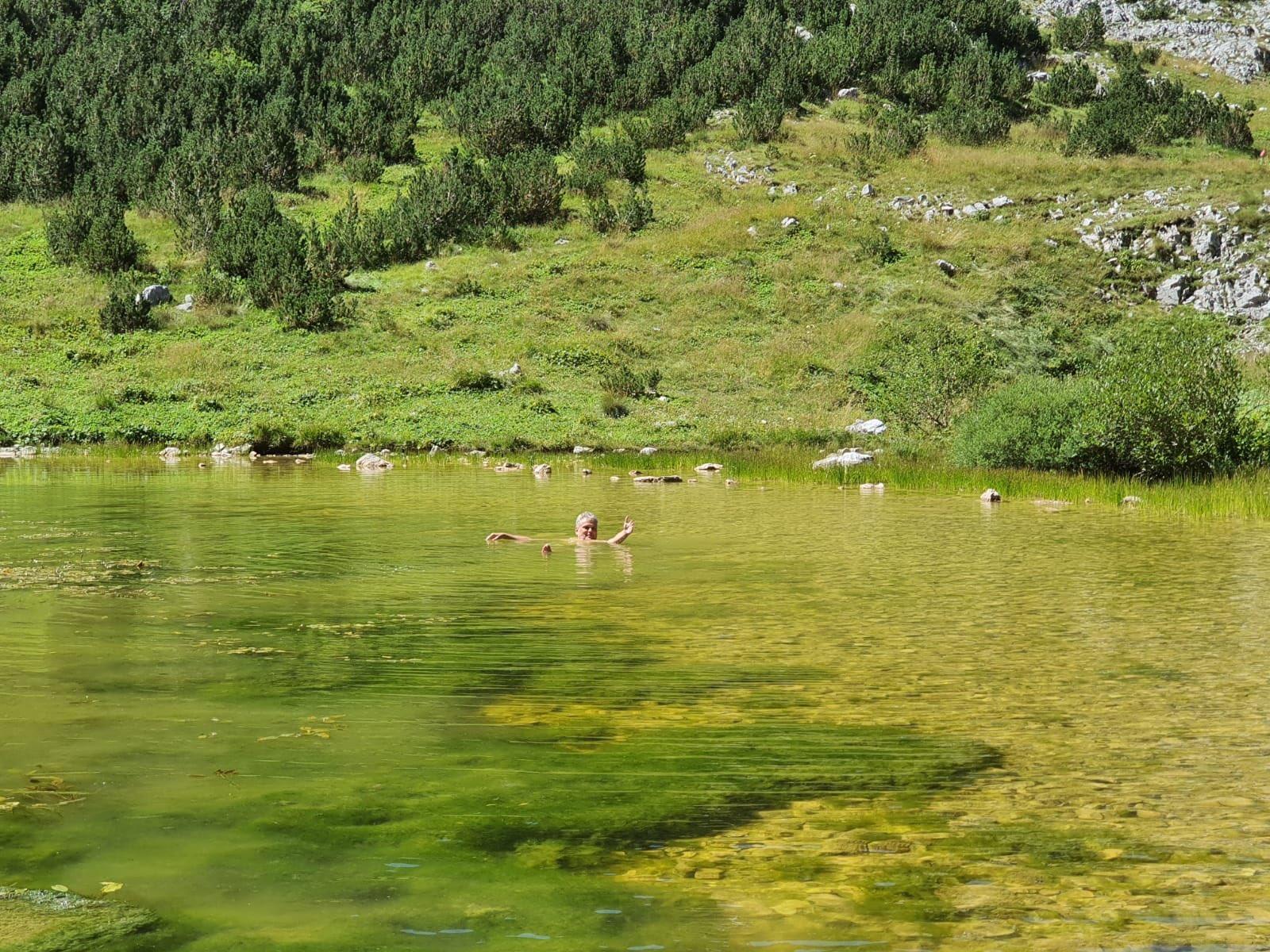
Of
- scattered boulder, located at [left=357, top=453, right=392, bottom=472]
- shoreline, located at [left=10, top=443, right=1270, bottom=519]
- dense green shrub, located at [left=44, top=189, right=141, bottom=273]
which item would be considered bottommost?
shoreline, located at [left=10, top=443, right=1270, bottom=519]

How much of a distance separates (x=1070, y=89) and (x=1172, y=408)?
40956mm

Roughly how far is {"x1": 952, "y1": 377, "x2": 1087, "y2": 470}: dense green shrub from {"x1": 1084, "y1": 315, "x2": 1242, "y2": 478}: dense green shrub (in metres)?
0.73

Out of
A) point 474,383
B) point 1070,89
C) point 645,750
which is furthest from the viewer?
point 1070,89

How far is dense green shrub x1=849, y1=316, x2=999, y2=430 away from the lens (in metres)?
26.9

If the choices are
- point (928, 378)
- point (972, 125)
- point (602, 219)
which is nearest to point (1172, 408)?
point (928, 378)

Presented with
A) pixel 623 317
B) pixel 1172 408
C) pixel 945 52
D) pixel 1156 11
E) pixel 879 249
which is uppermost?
pixel 1156 11

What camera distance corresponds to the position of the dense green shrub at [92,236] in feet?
126

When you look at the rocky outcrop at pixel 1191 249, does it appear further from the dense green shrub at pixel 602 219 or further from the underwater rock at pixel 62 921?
the underwater rock at pixel 62 921

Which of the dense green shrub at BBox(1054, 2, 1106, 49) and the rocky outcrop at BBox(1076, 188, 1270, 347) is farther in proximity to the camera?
the dense green shrub at BBox(1054, 2, 1106, 49)

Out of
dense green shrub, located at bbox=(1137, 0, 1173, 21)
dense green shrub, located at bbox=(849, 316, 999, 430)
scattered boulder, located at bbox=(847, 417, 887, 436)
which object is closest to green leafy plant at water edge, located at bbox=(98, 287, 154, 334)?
dense green shrub, located at bbox=(849, 316, 999, 430)

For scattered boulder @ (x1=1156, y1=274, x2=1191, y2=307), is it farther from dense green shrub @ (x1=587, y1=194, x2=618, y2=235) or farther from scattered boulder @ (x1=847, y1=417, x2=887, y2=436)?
dense green shrub @ (x1=587, y1=194, x2=618, y2=235)

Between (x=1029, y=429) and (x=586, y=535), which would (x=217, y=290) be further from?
(x=586, y=535)

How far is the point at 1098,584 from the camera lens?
10.5 metres

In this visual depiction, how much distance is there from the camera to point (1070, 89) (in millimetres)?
54469
